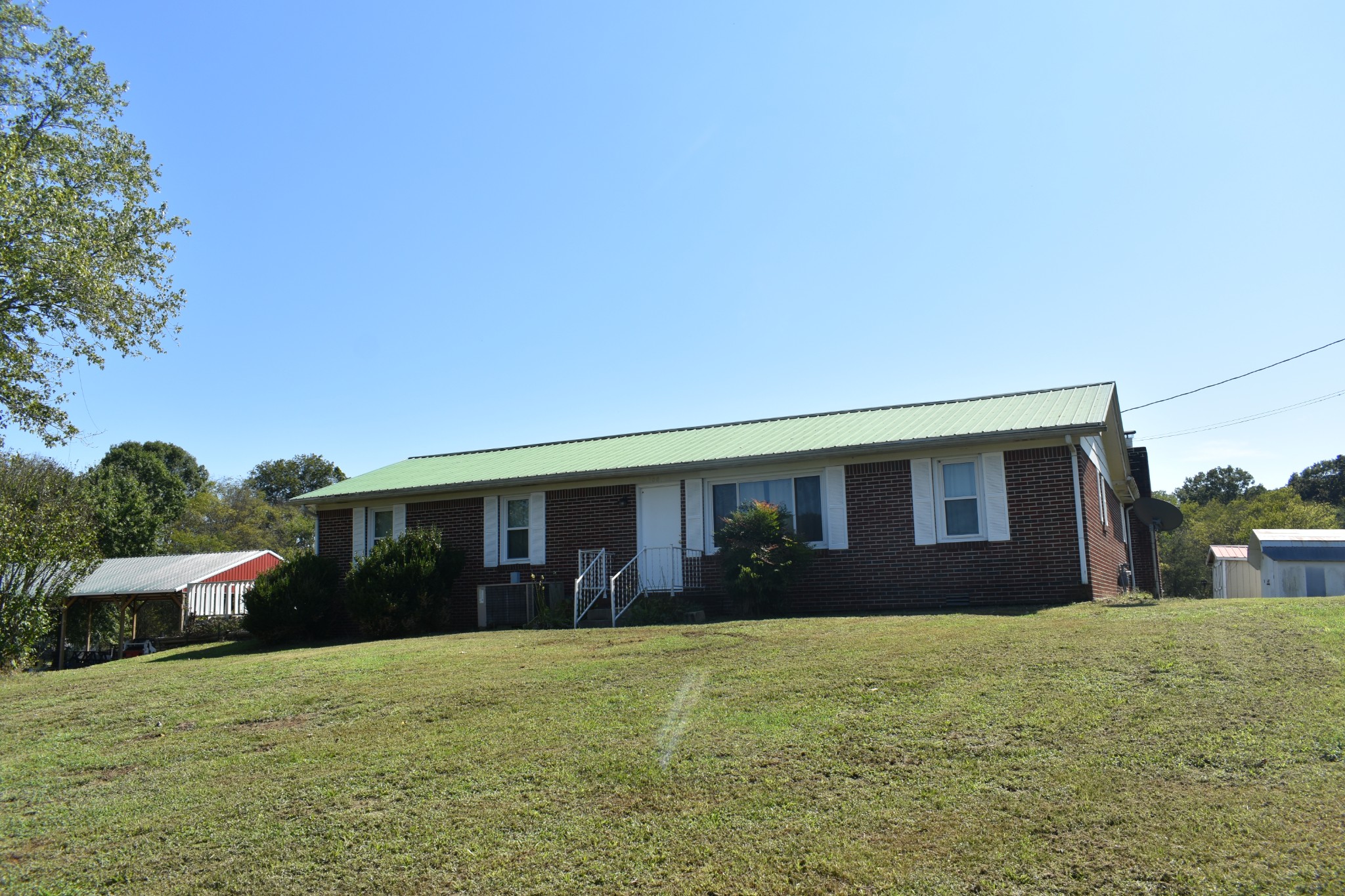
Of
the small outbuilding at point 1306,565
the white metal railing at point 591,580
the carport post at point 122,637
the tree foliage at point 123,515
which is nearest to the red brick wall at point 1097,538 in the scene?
the white metal railing at point 591,580

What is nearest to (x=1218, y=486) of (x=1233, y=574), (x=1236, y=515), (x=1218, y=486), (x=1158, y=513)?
(x=1218, y=486)

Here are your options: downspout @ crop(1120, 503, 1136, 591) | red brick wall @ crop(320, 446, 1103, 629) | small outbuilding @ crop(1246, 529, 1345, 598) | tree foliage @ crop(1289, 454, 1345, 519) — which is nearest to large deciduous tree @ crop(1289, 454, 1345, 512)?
tree foliage @ crop(1289, 454, 1345, 519)

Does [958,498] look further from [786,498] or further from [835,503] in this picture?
[786,498]

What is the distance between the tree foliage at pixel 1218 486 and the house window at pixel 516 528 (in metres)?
69.4

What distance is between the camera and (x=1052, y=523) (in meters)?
13.7

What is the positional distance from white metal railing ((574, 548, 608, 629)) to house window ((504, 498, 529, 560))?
4.95 ft

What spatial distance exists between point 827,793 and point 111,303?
16.1 m

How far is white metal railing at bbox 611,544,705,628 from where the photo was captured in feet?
53.2

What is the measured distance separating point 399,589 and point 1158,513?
1320cm

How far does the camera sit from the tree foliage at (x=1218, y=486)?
247 ft

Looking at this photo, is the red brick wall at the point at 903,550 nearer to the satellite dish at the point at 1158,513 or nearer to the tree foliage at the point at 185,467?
the satellite dish at the point at 1158,513

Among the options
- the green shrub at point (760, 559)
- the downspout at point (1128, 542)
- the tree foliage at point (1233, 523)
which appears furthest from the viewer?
the tree foliage at point (1233, 523)

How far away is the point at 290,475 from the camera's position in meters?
69.1

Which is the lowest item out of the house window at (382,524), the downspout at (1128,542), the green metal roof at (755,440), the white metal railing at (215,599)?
the white metal railing at (215,599)
